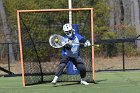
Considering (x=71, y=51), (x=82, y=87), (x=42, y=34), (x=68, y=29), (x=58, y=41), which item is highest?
(x=68, y=29)

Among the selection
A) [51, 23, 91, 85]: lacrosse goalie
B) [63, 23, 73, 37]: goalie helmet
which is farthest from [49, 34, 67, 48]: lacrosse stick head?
[63, 23, 73, 37]: goalie helmet

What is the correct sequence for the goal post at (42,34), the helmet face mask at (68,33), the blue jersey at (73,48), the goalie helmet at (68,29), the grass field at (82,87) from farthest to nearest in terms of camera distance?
the goal post at (42,34)
the blue jersey at (73,48)
the helmet face mask at (68,33)
the goalie helmet at (68,29)
the grass field at (82,87)

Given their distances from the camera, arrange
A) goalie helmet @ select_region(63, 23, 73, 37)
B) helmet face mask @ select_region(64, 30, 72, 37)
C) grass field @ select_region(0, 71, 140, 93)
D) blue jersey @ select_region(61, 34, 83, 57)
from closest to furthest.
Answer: grass field @ select_region(0, 71, 140, 93) < goalie helmet @ select_region(63, 23, 73, 37) < helmet face mask @ select_region(64, 30, 72, 37) < blue jersey @ select_region(61, 34, 83, 57)

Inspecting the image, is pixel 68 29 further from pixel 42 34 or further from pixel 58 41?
pixel 42 34

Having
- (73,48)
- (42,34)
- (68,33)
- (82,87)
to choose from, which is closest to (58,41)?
(68,33)

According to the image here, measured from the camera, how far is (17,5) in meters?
28.2

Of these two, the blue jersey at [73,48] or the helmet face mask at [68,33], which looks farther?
the blue jersey at [73,48]

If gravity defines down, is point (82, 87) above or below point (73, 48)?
below

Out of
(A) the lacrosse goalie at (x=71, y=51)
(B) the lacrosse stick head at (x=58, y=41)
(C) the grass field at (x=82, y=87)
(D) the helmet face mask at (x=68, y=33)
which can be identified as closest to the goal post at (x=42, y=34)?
(C) the grass field at (x=82, y=87)

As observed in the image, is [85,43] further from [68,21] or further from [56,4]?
[56,4]

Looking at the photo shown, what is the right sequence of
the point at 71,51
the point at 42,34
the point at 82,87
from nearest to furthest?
the point at 82,87
the point at 71,51
the point at 42,34

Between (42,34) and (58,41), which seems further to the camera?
(42,34)

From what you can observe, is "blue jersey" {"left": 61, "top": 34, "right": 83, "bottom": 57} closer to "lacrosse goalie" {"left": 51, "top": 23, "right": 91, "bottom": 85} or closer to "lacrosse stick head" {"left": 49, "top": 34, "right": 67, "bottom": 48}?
"lacrosse goalie" {"left": 51, "top": 23, "right": 91, "bottom": 85}

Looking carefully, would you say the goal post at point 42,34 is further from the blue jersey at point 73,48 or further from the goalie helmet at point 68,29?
the goalie helmet at point 68,29
